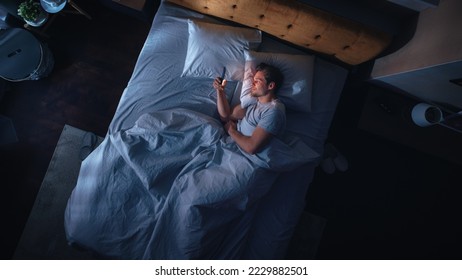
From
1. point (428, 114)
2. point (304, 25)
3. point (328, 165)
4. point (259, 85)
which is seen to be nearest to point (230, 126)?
point (259, 85)

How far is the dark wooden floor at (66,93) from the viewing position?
2250 mm

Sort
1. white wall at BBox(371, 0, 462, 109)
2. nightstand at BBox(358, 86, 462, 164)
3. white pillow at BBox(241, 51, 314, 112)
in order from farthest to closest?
nightstand at BBox(358, 86, 462, 164) → white pillow at BBox(241, 51, 314, 112) → white wall at BBox(371, 0, 462, 109)

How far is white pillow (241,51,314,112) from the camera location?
1859mm

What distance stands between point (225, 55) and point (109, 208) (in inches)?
52.0

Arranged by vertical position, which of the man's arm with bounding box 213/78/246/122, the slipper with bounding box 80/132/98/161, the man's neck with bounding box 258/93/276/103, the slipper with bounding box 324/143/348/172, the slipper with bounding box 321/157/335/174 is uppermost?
the man's neck with bounding box 258/93/276/103

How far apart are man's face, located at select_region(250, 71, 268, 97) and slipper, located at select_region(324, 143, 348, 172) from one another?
908 millimetres

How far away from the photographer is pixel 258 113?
177cm

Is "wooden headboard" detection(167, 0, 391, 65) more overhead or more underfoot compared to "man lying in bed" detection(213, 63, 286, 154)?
more overhead

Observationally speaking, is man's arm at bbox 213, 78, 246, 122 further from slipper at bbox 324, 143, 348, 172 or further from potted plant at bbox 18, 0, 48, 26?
potted plant at bbox 18, 0, 48, 26

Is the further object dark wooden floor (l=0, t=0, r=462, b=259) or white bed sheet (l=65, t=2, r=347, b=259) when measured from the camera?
dark wooden floor (l=0, t=0, r=462, b=259)

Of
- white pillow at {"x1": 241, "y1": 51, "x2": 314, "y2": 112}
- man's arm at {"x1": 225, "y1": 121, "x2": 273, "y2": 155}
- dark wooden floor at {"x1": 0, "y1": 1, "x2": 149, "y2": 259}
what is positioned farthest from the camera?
dark wooden floor at {"x1": 0, "y1": 1, "x2": 149, "y2": 259}

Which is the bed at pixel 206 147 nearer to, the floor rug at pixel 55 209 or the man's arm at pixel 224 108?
the man's arm at pixel 224 108

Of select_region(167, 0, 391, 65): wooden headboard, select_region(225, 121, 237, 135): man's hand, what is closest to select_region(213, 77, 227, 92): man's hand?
select_region(225, 121, 237, 135): man's hand
